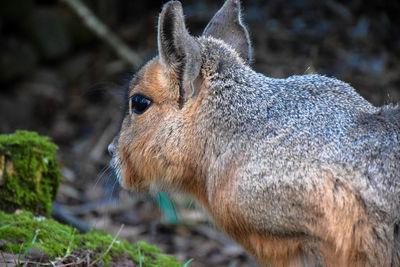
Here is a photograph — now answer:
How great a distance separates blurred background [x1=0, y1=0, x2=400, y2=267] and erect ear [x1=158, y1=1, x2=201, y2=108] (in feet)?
13.2

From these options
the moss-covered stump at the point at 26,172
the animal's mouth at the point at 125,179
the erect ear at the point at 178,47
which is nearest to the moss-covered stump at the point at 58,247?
the moss-covered stump at the point at 26,172

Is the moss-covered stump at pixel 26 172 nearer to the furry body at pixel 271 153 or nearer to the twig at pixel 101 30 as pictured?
the furry body at pixel 271 153

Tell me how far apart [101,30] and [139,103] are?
17.5ft

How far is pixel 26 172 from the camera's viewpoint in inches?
153

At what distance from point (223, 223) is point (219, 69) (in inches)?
37.6

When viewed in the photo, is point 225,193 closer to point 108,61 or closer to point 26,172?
point 26,172

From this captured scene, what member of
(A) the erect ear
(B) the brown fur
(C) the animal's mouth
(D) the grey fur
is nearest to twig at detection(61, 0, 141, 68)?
(C) the animal's mouth

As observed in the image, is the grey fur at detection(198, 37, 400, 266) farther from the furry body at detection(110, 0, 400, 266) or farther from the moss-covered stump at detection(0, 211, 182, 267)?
the moss-covered stump at detection(0, 211, 182, 267)

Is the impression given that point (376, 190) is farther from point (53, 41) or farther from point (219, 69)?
point (53, 41)

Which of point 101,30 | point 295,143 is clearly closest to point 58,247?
point 295,143

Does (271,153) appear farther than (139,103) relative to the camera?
No

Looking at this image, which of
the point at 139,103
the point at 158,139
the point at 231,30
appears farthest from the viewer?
the point at 231,30

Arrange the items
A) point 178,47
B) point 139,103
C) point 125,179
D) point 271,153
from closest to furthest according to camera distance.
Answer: point 271,153 → point 178,47 → point 139,103 → point 125,179

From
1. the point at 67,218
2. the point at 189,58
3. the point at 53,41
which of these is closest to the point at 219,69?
the point at 189,58
